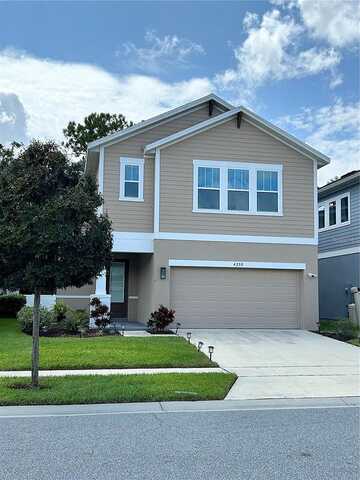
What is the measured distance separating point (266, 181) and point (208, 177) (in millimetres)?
2066

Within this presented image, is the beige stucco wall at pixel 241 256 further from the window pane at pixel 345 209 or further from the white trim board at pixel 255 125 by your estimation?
the window pane at pixel 345 209

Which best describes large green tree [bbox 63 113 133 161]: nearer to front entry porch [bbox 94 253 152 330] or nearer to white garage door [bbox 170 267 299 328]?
front entry porch [bbox 94 253 152 330]

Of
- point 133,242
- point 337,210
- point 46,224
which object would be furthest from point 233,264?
point 46,224

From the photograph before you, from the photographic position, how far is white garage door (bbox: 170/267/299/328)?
16938 mm

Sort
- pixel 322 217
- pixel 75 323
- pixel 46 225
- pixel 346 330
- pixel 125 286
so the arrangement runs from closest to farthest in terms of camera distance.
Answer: pixel 46 225, pixel 75 323, pixel 346 330, pixel 125 286, pixel 322 217

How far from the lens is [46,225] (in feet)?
26.5

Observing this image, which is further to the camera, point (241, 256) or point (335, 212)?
point (335, 212)

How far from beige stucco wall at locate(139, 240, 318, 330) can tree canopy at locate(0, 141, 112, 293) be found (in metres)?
7.91

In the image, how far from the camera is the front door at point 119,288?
19375mm

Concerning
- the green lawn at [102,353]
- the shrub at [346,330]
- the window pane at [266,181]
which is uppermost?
the window pane at [266,181]

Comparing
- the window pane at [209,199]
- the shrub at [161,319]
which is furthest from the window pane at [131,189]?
the shrub at [161,319]

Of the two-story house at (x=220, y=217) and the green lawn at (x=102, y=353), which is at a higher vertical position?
the two-story house at (x=220, y=217)

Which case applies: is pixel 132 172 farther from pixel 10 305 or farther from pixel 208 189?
pixel 10 305

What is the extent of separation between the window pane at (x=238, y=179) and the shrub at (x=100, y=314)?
5.92 metres
